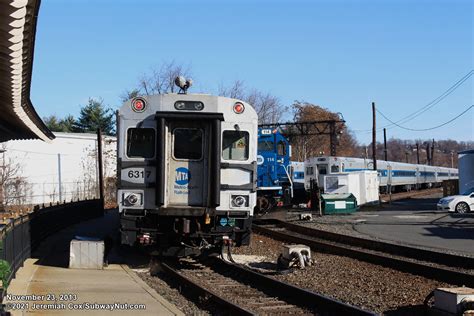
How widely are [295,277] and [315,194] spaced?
2039 centimetres

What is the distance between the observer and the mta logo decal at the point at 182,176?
Result: 1259cm

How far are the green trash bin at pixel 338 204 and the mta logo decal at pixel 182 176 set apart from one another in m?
18.9

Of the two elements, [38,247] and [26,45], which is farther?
[38,247]

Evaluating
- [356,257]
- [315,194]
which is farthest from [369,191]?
[356,257]

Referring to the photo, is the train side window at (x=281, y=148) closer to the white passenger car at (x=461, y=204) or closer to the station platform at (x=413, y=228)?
the station platform at (x=413, y=228)

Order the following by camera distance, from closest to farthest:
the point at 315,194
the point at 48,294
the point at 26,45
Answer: the point at 26,45 < the point at 48,294 < the point at 315,194

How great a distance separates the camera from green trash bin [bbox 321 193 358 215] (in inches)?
1216

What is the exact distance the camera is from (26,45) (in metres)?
7.46

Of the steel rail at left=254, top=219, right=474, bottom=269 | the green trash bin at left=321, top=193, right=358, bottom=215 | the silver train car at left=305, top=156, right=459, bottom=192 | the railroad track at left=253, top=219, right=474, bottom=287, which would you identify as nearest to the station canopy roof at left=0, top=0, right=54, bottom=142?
the railroad track at left=253, top=219, right=474, bottom=287

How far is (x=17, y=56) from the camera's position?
7.66 metres

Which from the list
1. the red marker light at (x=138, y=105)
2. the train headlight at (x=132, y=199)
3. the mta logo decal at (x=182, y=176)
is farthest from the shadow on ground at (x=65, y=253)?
the red marker light at (x=138, y=105)

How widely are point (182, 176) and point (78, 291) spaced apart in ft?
11.4

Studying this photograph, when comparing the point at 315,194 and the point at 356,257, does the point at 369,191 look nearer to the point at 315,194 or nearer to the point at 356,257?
the point at 315,194

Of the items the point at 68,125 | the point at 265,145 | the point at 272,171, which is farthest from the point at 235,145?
the point at 68,125
